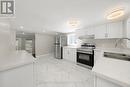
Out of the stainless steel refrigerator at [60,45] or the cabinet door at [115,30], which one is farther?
the stainless steel refrigerator at [60,45]

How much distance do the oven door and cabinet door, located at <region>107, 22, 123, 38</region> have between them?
3.97ft

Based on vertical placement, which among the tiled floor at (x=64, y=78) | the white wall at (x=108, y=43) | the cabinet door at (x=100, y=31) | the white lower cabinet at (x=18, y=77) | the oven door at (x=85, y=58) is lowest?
the tiled floor at (x=64, y=78)

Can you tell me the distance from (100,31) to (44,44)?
4.91m

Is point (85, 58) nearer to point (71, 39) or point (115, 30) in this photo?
point (115, 30)

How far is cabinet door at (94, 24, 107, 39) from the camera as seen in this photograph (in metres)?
3.61

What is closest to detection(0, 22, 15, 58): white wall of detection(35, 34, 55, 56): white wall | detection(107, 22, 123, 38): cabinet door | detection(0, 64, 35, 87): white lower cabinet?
detection(0, 64, 35, 87): white lower cabinet

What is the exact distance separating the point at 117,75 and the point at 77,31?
180 inches

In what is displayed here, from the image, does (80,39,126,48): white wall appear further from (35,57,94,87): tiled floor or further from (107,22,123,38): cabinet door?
(35,57,94,87): tiled floor

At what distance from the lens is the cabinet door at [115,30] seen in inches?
123

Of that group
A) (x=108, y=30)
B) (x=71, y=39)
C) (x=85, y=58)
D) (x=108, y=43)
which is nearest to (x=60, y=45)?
(x=71, y=39)

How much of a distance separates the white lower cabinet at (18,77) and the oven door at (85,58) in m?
3.02

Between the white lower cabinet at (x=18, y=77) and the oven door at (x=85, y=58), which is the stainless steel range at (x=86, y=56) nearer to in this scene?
the oven door at (x=85, y=58)

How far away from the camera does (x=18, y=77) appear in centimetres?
91

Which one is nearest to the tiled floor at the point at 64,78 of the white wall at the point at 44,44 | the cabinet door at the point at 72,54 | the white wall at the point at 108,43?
the cabinet door at the point at 72,54
